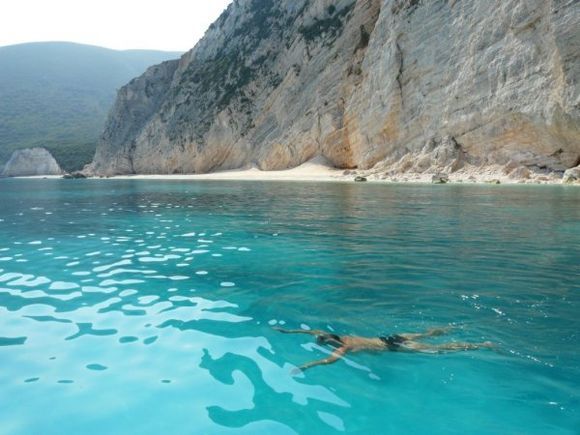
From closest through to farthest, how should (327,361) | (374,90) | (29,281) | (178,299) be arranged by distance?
(327,361) < (178,299) < (29,281) < (374,90)

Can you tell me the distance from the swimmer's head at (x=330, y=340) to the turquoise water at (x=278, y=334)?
10 centimetres

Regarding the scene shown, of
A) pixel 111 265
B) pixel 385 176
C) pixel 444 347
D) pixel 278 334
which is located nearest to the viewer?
pixel 444 347

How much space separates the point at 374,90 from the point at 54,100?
13897 centimetres

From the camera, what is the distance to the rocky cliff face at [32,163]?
317 feet

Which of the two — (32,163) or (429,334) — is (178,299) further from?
(32,163)

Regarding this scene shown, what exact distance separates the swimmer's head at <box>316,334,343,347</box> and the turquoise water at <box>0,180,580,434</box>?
0.10 meters

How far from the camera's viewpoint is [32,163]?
9656 cm

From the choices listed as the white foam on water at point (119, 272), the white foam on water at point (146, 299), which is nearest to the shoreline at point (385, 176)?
the white foam on water at point (119, 272)

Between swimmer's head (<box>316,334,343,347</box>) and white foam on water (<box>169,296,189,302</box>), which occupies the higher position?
swimmer's head (<box>316,334,343,347</box>)

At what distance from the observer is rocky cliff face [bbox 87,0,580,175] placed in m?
29.8

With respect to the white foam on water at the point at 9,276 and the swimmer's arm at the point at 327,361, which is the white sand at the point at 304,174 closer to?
the white foam on water at the point at 9,276

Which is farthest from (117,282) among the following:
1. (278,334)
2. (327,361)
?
(327,361)


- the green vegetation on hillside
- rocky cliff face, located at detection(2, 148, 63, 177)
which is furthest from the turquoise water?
the green vegetation on hillside

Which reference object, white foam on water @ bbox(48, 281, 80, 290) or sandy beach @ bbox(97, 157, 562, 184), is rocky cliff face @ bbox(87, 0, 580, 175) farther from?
white foam on water @ bbox(48, 281, 80, 290)
